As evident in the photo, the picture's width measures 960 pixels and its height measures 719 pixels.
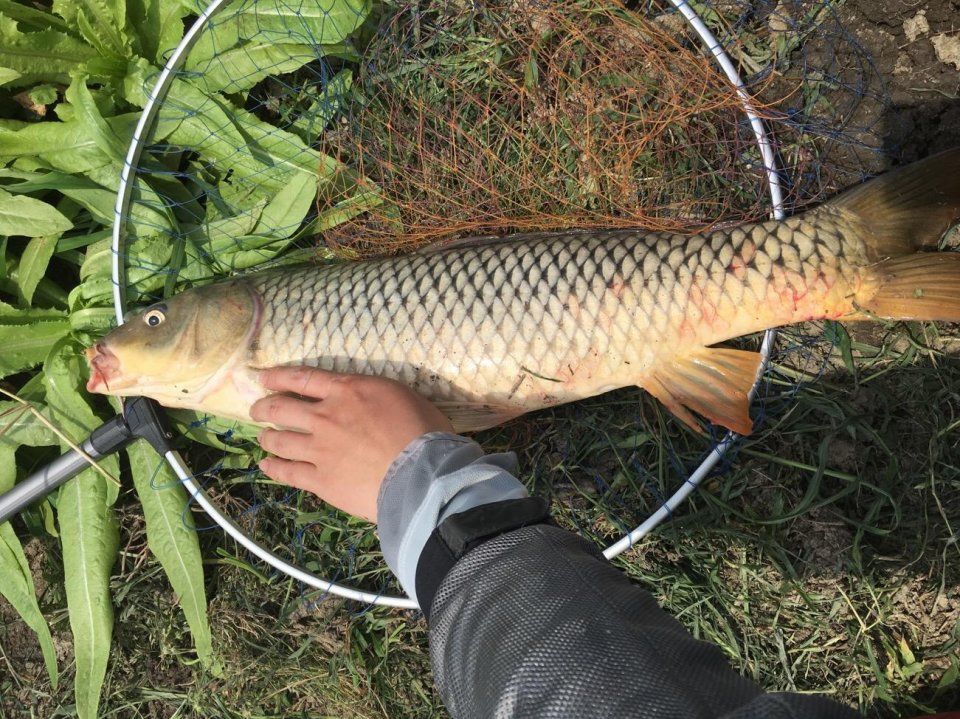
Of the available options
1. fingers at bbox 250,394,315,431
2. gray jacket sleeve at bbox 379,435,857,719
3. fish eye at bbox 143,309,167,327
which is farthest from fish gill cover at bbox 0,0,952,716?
gray jacket sleeve at bbox 379,435,857,719

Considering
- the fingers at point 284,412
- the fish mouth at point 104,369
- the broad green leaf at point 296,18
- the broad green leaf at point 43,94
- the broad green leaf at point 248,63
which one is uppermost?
the broad green leaf at point 296,18

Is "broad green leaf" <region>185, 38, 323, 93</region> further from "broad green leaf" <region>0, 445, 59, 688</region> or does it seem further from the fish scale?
"broad green leaf" <region>0, 445, 59, 688</region>

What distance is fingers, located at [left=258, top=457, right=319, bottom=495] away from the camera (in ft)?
5.12

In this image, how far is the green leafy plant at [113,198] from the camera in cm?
195

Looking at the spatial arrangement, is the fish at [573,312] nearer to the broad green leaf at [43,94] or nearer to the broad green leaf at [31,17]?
the broad green leaf at [43,94]

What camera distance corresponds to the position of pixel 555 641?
3.10 ft

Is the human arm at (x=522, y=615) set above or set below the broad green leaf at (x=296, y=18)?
below

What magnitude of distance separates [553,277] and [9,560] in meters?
1.83

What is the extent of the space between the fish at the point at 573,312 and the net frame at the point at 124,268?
15cm

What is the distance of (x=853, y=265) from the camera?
4.94 ft

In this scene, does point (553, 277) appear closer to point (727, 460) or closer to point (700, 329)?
point (700, 329)

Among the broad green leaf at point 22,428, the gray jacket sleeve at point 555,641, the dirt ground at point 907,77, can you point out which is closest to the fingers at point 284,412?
the gray jacket sleeve at point 555,641

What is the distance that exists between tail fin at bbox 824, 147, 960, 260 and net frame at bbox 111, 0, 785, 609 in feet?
0.65

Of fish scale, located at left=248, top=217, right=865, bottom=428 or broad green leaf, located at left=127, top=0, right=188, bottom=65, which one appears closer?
fish scale, located at left=248, top=217, right=865, bottom=428
